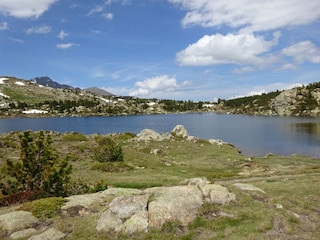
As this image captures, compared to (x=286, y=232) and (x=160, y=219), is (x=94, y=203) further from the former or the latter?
(x=286, y=232)

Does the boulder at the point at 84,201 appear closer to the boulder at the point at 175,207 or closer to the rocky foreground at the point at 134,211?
the rocky foreground at the point at 134,211

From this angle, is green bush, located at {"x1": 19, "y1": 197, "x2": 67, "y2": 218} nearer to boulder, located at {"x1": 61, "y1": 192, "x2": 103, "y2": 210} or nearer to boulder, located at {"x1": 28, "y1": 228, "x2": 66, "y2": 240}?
boulder, located at {"x1": 61, "y1": 192, "x2": 103, "y2": 210}

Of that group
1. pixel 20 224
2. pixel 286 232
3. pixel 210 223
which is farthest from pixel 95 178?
pixel 286 232

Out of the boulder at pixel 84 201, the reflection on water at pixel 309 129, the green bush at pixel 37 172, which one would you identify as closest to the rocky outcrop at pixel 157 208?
the boulder at pixel 84 201

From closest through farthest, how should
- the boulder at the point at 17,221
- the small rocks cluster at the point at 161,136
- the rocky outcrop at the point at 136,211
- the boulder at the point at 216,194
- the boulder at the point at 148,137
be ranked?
the rocky outcrop at the point at 136,211
the boulder at the point at 17,221
the boulder at the point at 216,194
the boulder at the point at 148,137
the small rocks cluster at the point at 161,136

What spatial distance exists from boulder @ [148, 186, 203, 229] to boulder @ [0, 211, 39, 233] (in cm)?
Answer: 626

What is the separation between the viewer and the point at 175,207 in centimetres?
1678

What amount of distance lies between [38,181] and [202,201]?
12.9 metres

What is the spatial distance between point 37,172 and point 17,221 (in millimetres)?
7932

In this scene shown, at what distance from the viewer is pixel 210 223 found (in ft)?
53.6

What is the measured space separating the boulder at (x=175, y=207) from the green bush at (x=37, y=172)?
9.22 m

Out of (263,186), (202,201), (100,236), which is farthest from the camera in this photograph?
(263,186)

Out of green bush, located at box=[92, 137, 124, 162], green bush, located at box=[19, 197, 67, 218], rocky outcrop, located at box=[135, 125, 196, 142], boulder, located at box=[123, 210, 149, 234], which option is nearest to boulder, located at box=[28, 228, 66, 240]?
green bush, located at box=[19, 197, 67, 218]

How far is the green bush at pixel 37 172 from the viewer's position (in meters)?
23.4
